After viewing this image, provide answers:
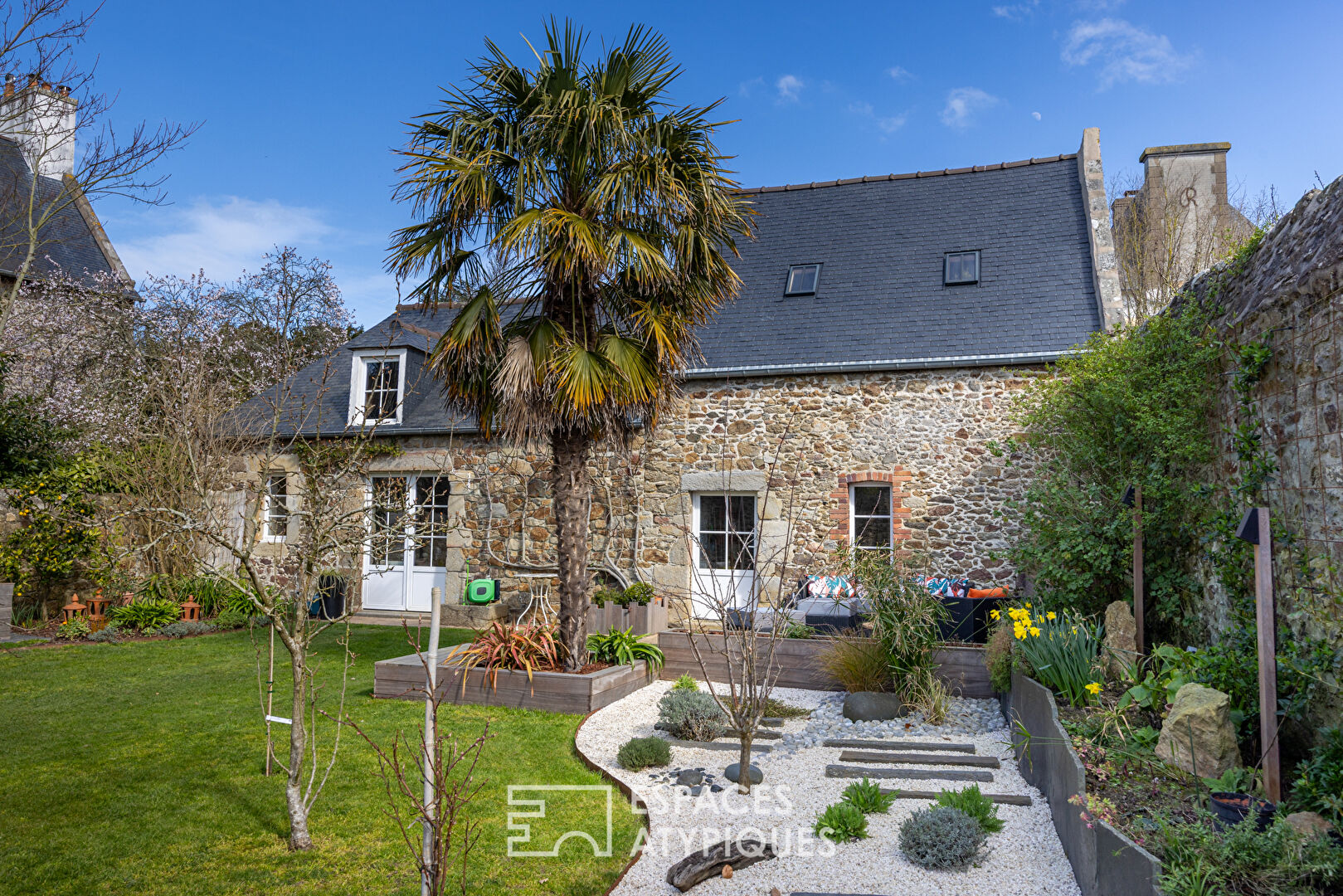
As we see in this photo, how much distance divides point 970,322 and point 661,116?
4927mm

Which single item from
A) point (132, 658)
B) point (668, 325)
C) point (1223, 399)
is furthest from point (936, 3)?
point (132, 658)

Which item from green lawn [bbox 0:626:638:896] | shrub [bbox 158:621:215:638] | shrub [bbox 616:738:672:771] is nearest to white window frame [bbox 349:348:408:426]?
shrub [bbox 158:621:215:638]

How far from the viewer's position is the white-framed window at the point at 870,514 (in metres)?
9.24

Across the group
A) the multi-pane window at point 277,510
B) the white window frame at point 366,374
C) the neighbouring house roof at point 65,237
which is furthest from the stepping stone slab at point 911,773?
the neighbouring house roof at point 65,237

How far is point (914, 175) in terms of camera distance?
11.7 metres

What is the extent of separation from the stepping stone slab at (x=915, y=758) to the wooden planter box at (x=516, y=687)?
207 cm

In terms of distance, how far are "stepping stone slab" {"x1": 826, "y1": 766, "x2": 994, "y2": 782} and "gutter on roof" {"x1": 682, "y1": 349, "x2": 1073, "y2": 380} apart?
525 centimetres

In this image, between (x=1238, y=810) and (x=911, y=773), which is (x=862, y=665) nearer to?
(x=911, y=773)

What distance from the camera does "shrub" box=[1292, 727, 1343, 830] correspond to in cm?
288

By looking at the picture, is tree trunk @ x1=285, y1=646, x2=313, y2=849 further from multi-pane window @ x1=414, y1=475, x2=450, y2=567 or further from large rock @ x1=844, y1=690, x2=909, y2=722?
multi-pane window @ x1=414, y1=475, x2=450, y2=567

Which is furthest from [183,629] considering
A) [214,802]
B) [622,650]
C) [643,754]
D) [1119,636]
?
[1119,636]

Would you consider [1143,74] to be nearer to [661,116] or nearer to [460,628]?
[661,116]

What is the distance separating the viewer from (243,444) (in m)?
11.7

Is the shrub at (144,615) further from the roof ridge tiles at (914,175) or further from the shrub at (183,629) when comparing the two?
the roof ridge tiles at (914,175)
